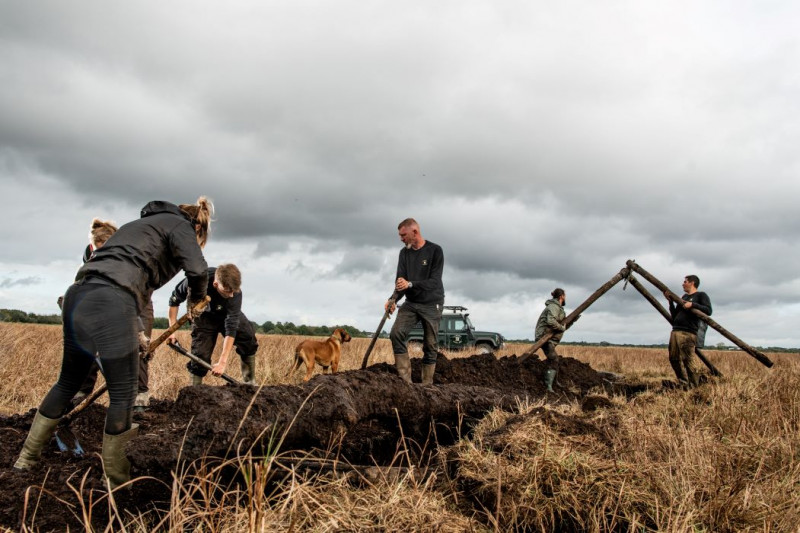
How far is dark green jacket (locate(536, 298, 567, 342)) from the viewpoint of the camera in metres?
10.0

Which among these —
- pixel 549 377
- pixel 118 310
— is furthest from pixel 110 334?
pixel 549 377

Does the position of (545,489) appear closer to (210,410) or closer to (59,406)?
(210,410)

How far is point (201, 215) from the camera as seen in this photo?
3.52 meters

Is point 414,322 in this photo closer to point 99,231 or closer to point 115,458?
point 99,231

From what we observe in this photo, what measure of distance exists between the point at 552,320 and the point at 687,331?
7.42 feet

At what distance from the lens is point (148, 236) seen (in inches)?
120

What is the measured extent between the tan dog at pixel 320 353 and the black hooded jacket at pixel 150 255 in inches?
187

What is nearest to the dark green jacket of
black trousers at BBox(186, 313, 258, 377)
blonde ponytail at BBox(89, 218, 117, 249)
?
black trousers at BBox(186, 313, 258, 377)

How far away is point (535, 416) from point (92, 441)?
3.06 metres

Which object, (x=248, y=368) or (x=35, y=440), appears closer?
(x=35, y=440)

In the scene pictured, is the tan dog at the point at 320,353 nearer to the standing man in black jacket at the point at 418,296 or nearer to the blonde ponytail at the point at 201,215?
the standing man in black jacket at the point at 418,296

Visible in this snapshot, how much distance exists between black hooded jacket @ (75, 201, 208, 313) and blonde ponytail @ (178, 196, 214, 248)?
16 cm

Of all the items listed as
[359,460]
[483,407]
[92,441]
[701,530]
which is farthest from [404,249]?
[701,530]

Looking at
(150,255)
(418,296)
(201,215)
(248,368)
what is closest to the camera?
(150,255)
